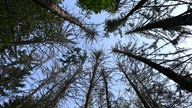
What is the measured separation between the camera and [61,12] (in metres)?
8.80

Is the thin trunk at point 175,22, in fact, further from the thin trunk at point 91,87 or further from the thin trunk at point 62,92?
the thin trunk at point 62,92

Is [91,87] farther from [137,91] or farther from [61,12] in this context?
[61,12]

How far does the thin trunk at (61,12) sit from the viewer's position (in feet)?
25.0

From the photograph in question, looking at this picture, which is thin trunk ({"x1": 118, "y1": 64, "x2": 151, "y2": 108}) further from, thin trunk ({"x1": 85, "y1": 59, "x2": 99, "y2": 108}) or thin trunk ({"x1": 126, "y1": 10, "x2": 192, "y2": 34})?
thin trunk ({"x1": 126, "y1": 10, "x2": 192, "y2": 34})

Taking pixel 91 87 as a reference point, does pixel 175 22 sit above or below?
below

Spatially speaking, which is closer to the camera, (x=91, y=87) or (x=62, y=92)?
(x=62, y=92)

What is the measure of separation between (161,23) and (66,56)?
5376 millimetres

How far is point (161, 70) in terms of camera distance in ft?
27.0

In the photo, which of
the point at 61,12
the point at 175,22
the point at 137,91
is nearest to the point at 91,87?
the point at 137,91

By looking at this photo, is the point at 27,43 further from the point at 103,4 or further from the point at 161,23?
the point at 161,23

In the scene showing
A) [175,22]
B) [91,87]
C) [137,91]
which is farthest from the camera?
[91,87]

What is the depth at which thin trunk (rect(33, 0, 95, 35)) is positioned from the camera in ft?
25.0

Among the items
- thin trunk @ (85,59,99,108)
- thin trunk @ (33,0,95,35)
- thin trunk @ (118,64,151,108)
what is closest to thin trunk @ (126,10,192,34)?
thin trunk @ (33,0,95,35)

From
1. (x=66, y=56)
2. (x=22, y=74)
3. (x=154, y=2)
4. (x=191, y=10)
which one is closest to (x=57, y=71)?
(x=66, y=56)
